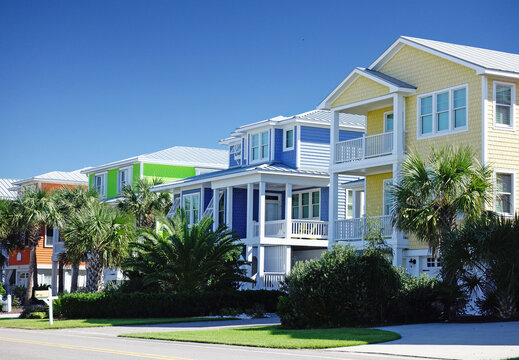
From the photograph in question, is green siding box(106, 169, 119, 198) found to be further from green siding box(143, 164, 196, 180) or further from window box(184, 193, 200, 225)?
window box(184, 193, 200, 225)

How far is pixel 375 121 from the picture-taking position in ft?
121

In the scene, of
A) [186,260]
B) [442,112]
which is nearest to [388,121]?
[442,112]

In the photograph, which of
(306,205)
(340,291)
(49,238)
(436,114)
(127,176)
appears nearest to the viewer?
(340,291)

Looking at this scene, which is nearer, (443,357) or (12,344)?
(443,357)

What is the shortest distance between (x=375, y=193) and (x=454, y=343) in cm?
1935

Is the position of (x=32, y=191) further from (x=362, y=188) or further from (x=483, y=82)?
(x=483, y=82)

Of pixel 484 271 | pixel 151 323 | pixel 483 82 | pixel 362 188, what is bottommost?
pixel 151 323

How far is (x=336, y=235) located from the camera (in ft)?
119

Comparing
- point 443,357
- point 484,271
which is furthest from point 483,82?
point 443,357

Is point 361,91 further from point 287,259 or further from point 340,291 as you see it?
point 340,291

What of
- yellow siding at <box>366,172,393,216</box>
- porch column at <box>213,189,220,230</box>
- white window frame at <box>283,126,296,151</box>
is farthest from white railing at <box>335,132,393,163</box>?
porch column at <box>213,189,220,230</box>

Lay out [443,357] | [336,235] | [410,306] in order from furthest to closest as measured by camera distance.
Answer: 1. [336,235]
2. [410,306]
3. [443,357]

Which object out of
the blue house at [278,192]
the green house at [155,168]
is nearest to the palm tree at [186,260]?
the blue house at [278,192]

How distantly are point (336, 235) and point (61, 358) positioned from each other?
21.6 meters
